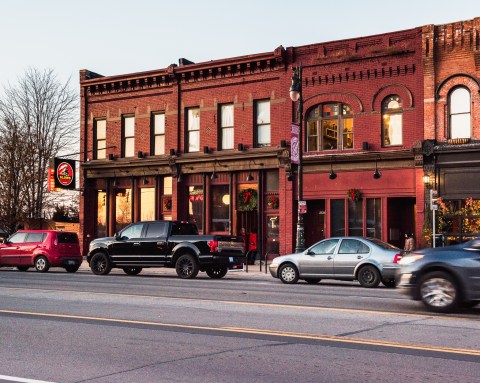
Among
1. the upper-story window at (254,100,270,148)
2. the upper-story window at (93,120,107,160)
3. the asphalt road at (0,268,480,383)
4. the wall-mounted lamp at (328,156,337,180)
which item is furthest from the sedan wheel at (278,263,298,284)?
the upper-story window at (93,120,107,160)

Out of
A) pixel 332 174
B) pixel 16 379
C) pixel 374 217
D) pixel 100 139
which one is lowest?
pixel 16 379

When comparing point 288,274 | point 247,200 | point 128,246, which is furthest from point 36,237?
point 288,274

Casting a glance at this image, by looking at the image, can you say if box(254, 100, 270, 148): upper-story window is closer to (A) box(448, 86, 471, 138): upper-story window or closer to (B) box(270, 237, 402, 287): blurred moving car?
(A) box(448, 86, 471, 138): upper-story window

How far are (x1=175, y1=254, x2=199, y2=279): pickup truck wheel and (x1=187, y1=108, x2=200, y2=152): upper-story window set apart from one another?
1207 centimetres

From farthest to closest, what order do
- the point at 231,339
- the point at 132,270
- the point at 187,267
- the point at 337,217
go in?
1. the point at 337,217
2. the point at 132,270
3. the point at 187,267
4. the point at 231,339

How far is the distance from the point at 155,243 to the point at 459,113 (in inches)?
512

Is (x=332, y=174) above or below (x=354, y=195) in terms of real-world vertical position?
above

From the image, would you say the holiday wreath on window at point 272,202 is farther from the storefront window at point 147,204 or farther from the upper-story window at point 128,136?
the upper-story window at point 128,136

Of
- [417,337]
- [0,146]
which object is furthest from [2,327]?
[0,146]

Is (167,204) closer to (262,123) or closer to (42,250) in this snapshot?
(262,123)

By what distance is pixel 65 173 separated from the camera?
117ft

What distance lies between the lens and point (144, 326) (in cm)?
1047

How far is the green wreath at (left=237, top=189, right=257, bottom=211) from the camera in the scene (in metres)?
32.0

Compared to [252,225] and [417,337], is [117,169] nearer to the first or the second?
[252,225]
